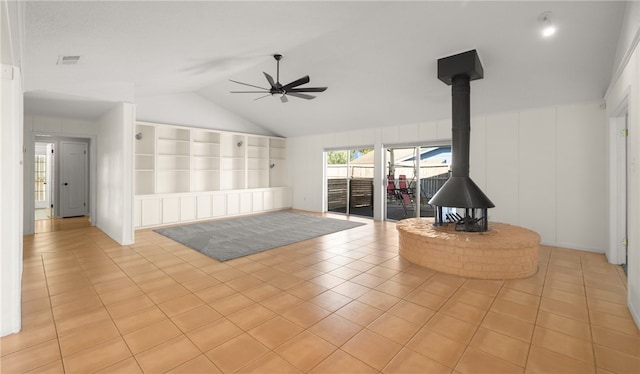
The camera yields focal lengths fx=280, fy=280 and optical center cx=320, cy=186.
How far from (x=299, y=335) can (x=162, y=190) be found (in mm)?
6242

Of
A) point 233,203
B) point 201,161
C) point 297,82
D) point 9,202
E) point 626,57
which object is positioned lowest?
point 233,203

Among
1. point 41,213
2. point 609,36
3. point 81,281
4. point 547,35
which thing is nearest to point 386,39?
point 547,35

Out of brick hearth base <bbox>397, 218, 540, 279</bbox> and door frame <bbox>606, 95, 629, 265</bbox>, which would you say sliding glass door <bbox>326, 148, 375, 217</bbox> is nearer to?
brick hearth base <bbox>397, 218, 540, 279</bbox>

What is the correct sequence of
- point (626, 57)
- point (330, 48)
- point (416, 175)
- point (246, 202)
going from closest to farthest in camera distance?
point (626, 57)
point (330, 48)
point (416, 175)
point (246, 202)

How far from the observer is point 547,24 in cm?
315

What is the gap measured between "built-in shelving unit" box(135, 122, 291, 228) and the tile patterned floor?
279 cm

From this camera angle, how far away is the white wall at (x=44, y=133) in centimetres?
543

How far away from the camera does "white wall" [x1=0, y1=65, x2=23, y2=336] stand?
2.03m

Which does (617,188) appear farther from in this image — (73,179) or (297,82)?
(73,179)

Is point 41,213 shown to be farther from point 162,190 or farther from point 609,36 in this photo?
point 609,36

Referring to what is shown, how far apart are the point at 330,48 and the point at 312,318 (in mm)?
3915

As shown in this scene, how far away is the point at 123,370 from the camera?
174 centimetres

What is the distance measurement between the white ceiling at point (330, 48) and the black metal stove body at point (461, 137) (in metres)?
0.21

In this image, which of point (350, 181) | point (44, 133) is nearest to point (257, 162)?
point (350, 181)
